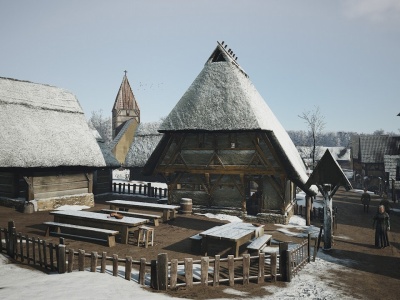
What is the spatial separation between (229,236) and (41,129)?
49.0ft

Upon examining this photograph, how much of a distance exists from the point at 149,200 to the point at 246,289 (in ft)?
52.3

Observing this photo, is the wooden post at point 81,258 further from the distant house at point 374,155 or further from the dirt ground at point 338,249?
the distant house at point 374,155

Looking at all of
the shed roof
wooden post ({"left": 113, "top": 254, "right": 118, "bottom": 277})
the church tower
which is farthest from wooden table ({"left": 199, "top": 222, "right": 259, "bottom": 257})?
the church tower

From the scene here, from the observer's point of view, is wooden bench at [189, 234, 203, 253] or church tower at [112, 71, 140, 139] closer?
wooden bench at [189, 234, 203, 253]

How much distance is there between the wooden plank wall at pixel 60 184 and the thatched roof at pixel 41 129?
53.3 inches

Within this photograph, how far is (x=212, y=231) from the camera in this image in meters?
10.1

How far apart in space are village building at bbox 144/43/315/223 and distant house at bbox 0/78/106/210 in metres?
4.99

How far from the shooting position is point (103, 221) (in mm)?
11109

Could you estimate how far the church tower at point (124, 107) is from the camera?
2149 inches

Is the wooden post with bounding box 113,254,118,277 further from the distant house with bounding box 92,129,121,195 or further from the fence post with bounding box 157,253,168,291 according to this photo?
the distant house with bounding box 92,129,121,195

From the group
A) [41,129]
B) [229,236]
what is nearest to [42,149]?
[41,129]

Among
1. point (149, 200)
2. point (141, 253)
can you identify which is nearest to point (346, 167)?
point (149, 200)

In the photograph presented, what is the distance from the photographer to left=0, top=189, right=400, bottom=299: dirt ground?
24.1 ft

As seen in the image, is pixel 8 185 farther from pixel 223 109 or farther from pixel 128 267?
pixel 128 267
